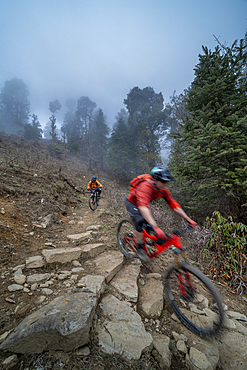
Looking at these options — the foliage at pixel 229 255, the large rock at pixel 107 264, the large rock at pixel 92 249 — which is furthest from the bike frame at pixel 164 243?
the foliage at pixel 229 255

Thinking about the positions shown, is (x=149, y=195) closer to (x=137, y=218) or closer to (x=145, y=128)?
(x=137, y=218)

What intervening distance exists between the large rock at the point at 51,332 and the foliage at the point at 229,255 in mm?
3838

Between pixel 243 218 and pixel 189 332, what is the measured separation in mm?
6599

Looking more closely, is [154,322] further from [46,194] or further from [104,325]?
[46,194]

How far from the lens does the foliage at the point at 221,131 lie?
568 centimetres

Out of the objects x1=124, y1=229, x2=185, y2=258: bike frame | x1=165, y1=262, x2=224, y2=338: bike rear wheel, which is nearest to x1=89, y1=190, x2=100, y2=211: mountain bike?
x1=124, y1=229, x2=185, y2=258: bike frame

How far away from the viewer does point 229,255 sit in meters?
4.20

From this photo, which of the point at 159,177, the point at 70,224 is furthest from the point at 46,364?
the point at 70,224

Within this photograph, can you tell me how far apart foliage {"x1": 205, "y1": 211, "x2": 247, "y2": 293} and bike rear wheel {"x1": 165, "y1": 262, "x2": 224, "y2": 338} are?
1612 mm

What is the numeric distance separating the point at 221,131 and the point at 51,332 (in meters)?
6.89

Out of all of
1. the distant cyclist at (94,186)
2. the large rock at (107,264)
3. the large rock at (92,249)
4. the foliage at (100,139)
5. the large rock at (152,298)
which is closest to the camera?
the large rock at (152,298)

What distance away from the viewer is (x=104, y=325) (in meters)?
1.99

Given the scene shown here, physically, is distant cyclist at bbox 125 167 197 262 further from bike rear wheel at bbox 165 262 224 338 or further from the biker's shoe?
bike rear wheel at bbox 165 262 224 338

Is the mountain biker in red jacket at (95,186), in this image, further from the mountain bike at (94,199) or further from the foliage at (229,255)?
the foliage at (229,255)
